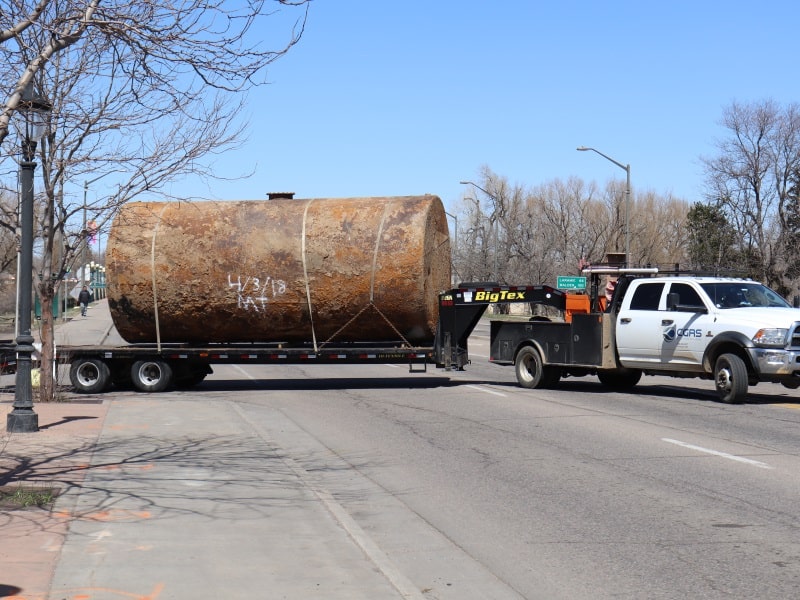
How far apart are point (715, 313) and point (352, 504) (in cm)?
988

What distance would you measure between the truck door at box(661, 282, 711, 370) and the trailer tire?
227 centimetres

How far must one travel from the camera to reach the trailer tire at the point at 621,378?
20031 mm

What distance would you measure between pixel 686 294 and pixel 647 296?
0.75 metres

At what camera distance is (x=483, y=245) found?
73438mm

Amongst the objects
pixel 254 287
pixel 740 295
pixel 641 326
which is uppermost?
pixel 254 287

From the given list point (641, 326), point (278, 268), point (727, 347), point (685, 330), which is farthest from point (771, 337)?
point (278, 268)

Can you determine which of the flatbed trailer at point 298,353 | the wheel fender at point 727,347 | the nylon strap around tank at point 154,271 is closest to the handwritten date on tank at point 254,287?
the flatbed trailer at point 298,353

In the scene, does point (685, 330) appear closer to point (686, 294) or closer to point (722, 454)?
point (686, 294)

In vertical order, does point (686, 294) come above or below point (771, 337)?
above

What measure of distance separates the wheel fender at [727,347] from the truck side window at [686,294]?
924 millimetres

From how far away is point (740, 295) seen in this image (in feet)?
57.6

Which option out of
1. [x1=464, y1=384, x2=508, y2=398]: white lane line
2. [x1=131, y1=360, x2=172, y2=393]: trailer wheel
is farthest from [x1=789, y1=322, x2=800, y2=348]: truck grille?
[x1=131, y1=360, x2=172, y2=393]: trailer wheel

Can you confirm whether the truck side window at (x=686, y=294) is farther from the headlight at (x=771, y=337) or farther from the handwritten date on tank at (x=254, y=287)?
the handwritten date on tank at (x=254, y=287)

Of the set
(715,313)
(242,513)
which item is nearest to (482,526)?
(242,513)
